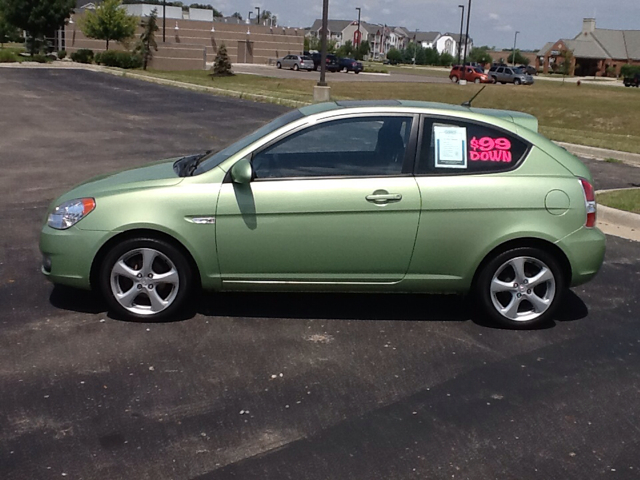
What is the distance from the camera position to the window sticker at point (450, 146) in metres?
5.68

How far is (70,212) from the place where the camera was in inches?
223

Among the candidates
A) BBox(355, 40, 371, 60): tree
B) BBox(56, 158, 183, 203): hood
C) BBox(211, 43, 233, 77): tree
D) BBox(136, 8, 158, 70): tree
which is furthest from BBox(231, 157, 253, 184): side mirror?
BBox(355, 40, 371, 60): tree

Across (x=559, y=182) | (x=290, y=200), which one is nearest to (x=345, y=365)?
(x=290, y=200)

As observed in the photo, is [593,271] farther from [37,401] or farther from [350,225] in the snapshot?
[37,401]

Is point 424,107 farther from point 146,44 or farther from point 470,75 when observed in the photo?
point 470,75

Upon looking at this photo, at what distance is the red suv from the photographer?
63881 mm

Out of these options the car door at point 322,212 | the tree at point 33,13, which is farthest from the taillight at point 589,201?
the tree at point 33,13

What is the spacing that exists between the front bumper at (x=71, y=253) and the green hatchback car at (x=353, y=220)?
1cm

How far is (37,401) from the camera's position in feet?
14.4

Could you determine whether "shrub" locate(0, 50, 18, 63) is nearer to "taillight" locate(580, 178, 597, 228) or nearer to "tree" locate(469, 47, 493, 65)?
"taillight" locate(580, 178, 597, 228)

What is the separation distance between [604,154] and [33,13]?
55436 millimetres

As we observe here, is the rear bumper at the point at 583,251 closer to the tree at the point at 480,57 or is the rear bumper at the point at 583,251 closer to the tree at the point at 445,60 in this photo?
the tree at the point at 480,57

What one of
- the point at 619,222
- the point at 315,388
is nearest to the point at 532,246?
the point at 315,388

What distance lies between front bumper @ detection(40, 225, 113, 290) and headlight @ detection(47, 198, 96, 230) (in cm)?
5
